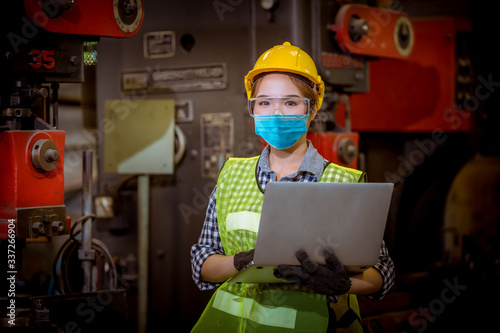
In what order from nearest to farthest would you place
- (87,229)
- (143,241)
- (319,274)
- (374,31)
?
1. (319,274)
2. (87,229)
3. (374,31)
4. (143,241)

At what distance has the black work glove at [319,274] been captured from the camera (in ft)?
5.36

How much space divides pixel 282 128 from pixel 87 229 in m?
1.65

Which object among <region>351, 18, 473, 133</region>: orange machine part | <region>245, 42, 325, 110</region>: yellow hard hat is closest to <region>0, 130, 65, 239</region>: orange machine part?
<region>245, 42, 325, 110</region>: yellow hard hat

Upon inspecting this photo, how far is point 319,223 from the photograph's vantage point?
164cm

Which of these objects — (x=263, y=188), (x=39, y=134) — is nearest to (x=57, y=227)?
(x=39, y=134)

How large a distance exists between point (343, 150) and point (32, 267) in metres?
2.78

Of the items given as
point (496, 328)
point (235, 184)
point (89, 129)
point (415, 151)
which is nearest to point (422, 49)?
point (415, 151)

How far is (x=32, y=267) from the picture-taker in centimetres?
488

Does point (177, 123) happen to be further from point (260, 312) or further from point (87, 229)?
point (260, 312)

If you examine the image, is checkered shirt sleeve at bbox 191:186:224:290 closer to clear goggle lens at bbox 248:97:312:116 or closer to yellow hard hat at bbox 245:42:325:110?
clear goggle lens at bbox 248:97:312:116

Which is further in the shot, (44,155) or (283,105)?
(44,155)

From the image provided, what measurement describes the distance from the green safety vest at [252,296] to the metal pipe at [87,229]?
53.0 inches

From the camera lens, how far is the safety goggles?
6.20ft

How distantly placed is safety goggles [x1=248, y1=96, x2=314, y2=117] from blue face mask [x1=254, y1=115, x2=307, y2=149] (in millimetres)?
17
